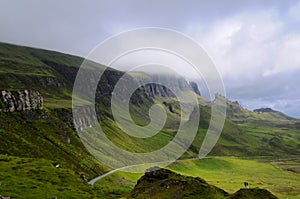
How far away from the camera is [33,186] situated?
204 feet

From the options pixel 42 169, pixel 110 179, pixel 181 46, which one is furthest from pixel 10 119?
pixel 181 46

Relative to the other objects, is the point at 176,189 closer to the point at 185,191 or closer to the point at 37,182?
the point at 185,191

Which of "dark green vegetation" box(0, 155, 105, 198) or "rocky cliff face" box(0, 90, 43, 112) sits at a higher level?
"rocky cliff face" box(0, 90, 43, 112)

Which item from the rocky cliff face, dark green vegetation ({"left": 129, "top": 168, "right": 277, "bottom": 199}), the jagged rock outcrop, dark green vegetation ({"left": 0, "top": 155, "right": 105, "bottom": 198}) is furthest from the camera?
the rocky cliff face

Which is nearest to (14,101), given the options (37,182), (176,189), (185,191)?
(37,182)

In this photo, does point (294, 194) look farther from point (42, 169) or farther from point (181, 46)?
point (42, 169)

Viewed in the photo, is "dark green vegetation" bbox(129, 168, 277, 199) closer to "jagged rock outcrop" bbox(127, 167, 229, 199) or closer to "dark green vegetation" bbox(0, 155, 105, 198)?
"jagged rock outcrop" bbox(127, 167, 229, 199)

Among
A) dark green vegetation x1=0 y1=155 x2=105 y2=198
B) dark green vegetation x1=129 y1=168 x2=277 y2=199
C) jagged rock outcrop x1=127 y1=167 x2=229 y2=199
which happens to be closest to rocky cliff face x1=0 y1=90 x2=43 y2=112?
dark green vegetation x1=0 y1=155 x2=105 y2=198

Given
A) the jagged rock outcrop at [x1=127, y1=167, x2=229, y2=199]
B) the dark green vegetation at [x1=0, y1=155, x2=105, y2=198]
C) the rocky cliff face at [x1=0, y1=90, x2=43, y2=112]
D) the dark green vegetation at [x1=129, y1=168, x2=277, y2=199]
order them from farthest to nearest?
the rocky cliff face at [x1=0, y1=90, x2=43, y2=112] < the jagged rock outcrop at [x1=127, y1=167, x2=229, y2=199] < the dark green vegetation at [x1=129, y1=168, x2=277, y2=199] < the dark green vegetation at [x1=0, y1=155, x2=105, y2=198]

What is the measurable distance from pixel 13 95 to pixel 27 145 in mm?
56769

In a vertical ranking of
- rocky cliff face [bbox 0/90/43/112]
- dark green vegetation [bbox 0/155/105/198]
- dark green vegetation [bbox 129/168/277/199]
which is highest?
rocky cliff face [bbox 0/90/43/112]

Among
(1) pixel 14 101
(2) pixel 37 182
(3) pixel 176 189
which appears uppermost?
(1) pixel 14 101

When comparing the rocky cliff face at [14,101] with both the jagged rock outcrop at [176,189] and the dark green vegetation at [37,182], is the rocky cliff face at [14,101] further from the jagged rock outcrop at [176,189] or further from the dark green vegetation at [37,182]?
the jagged rock outcrop at [176,189]

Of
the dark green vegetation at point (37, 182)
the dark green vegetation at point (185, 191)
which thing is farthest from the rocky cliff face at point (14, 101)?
the dark green vegetation at point (185, 191)
